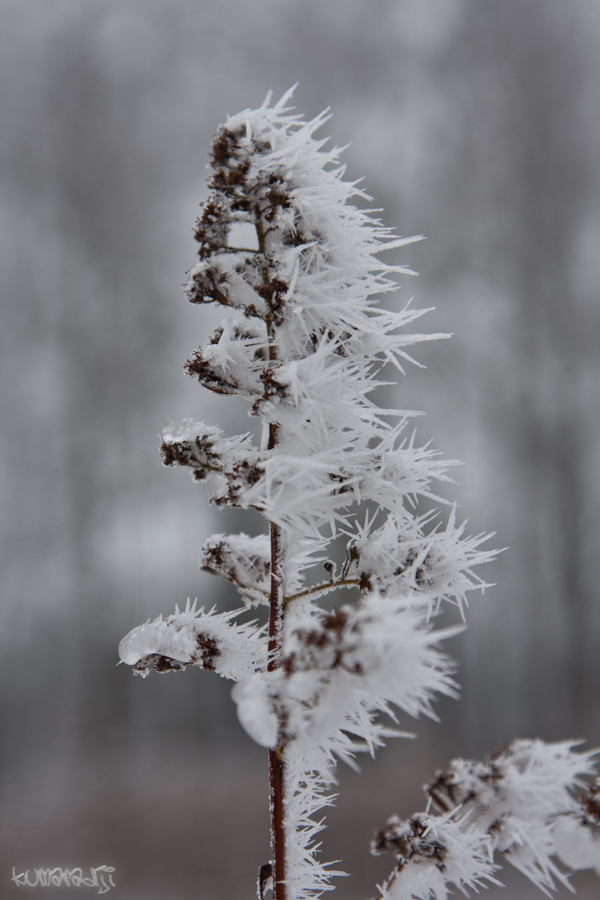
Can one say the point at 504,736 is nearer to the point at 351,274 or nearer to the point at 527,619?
the point at 527,619

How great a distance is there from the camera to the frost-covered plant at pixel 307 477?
21.4 inches

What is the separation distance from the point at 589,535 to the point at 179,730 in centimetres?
335

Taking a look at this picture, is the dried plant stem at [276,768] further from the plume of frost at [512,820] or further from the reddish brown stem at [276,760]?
the plume of frost at [512,820]

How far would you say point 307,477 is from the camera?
544 mm

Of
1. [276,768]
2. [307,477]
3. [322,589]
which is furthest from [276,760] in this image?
[307,477]

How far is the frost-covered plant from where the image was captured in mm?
543

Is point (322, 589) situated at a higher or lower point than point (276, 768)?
higher

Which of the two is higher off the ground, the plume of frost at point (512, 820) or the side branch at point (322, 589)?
the side branch at point (322, 589)

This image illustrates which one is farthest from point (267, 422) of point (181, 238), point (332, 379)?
point (181, 238)

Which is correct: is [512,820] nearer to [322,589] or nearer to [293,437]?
[322,589]

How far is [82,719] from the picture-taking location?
13.7 ft

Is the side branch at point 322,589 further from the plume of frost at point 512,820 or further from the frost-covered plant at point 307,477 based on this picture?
the plume of frost at point 512,820

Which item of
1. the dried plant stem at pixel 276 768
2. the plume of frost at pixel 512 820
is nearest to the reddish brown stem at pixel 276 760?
the dried plant stem at pixel 276 768

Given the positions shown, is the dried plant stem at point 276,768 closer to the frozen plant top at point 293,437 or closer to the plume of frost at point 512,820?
the frozen plant top at point 293,437
